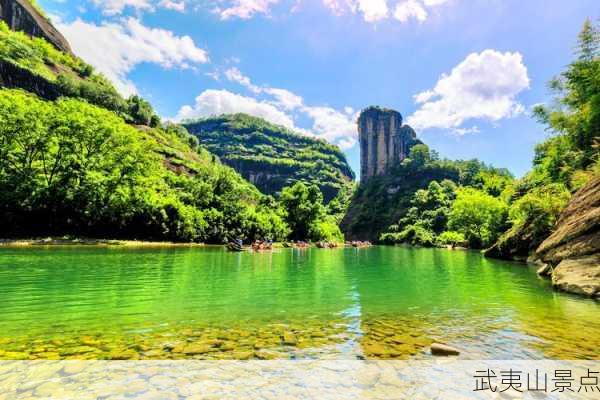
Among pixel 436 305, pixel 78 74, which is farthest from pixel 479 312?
pixel 78 74

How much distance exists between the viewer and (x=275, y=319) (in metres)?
10.4

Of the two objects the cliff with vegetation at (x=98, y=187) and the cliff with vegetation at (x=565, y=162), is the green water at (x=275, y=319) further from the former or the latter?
the cliff with vegetation at (x=98, y=187)

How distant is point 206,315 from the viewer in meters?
10.8

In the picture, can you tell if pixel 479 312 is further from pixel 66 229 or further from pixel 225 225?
pixel 225 225

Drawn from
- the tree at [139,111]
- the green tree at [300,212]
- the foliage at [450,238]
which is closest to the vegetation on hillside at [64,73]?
the tree at [139,111]

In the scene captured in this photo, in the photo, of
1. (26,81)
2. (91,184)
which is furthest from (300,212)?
(26,81)

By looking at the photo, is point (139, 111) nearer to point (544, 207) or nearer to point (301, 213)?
point (301, 213)

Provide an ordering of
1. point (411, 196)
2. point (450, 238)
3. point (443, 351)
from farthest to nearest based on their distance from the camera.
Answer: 1. point (411, 196)
2. point (450, 238)
3. point (443, 351)

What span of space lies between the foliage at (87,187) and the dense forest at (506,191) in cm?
4770

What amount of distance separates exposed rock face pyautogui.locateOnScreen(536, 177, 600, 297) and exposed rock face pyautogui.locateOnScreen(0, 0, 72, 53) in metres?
157

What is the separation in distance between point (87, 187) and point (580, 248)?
54.8 m

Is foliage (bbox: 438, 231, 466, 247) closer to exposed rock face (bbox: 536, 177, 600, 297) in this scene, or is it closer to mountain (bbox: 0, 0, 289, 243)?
mountain (bbox: 0, 0, 289, 243)

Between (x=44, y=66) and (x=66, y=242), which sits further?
(x=44, y=66)

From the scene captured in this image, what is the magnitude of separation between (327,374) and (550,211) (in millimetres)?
31489
